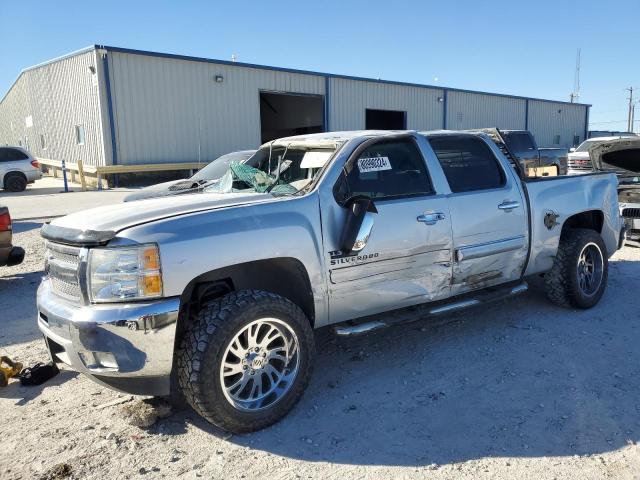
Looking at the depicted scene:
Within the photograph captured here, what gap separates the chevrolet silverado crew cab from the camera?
3039 mm

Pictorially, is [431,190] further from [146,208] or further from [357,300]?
[146,208]

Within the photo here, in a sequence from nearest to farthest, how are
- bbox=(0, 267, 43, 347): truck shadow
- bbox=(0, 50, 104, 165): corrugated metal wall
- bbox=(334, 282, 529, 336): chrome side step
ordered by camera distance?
bbox=(334, 282, 529, 336): chrome side step < bbox=(0, 267, 43, 347): truck shadow < bbox=(0, 50, 104, 165): corrugated metal wall

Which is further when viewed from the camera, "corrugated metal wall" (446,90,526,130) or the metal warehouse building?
"corrugated metal wall" (446,90,526,130)

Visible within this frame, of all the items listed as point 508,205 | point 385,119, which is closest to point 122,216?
point 508,205


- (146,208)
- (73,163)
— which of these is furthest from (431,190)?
(73,163)

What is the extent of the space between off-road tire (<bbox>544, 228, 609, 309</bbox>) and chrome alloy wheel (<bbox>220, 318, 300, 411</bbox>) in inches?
121

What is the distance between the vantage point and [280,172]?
14.9ft

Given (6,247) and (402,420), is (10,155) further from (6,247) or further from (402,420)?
(402,420)

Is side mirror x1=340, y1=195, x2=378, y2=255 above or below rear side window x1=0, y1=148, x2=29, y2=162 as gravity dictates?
below

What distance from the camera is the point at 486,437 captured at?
3.22 meters

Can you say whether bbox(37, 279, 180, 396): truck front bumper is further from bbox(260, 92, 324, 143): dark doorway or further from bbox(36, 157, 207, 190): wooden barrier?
bbox(260, 92, 324, 143): dark doorway

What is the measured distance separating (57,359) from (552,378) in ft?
11.2

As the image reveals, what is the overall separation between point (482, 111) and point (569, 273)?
102ft

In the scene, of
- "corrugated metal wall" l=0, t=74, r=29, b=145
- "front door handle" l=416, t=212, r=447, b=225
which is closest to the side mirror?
"front door handle" l=416, t=212, r=447, b=225
